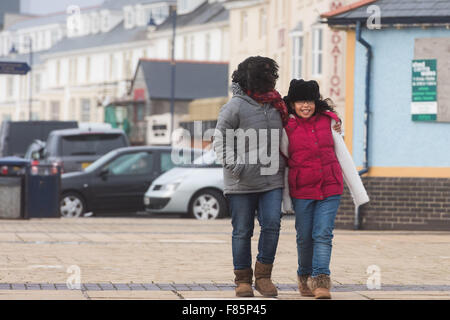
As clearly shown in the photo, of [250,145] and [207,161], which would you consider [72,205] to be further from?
[250,145]

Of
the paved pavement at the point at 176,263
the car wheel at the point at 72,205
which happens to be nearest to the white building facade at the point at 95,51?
the car wheel at the point at 72,205

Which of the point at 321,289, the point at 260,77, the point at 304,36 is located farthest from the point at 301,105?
the point at 304,36

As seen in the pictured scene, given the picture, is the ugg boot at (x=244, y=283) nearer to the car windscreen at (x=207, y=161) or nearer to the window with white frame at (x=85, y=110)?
the car windscreen at (x=207, y=161)

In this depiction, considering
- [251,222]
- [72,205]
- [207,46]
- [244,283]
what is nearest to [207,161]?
[72,205]

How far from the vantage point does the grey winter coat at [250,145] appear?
8570mm

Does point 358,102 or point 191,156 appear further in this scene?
point 191,156

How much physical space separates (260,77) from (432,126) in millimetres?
9824

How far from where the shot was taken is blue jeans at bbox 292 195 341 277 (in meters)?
8.59

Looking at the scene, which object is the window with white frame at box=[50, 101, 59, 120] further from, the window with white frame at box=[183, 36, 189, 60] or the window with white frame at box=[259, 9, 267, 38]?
the window with white frame at box=[259, 9, 267, 38]

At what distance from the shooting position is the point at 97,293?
888 cm

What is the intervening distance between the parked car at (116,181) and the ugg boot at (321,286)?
46.2 ft

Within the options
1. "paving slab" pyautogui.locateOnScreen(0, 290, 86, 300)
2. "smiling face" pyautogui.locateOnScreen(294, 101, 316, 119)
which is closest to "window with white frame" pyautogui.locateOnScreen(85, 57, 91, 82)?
"paving slab" pyautogui.locateOnScreen(0, 290, 86, 300)

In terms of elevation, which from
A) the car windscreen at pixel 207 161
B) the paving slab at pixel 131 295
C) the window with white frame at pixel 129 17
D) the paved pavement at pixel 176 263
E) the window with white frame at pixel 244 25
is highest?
the window with white frame at pixel 129 17
